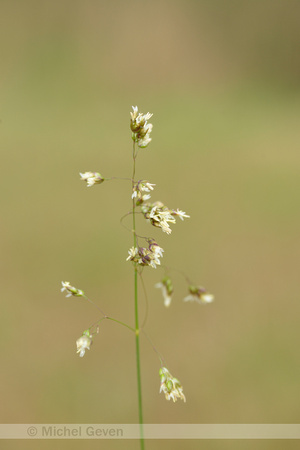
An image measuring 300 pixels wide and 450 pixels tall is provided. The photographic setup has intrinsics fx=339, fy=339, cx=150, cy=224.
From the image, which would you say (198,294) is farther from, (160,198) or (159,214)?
(160,198)

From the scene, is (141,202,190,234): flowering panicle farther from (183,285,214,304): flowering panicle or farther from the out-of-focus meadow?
the out-of-focus meadow

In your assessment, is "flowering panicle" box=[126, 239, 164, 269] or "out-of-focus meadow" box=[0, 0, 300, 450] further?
"out-of-focus meadow" box=[0, 0, 300, 450]

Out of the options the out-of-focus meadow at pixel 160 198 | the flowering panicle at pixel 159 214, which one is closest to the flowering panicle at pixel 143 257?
the flowering panicle at pixel 159 214

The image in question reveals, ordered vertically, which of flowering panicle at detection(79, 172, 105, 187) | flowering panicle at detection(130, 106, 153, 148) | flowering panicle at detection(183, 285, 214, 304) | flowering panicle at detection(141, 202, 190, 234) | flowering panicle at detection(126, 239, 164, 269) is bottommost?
flowering panicle at detection(183, 285, 214, 304)

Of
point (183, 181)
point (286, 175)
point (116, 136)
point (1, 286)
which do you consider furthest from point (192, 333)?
point (116, 136)

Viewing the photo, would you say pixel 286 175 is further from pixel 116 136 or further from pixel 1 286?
pixel 1 286

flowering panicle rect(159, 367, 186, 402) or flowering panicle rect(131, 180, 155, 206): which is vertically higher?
flowering panicle rect(131, 180, 155, 206)

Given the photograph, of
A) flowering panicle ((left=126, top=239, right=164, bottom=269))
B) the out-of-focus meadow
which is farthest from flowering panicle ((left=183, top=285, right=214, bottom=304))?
the out-of-focus meadow

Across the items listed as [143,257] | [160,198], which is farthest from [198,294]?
[160,198]
